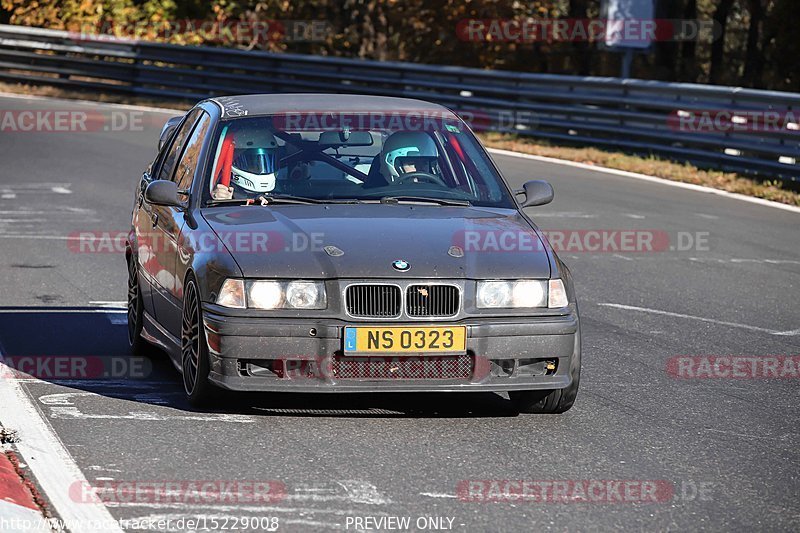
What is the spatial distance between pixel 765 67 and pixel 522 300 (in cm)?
3598

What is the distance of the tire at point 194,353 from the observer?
6699 millimetres

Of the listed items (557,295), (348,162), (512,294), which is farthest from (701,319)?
(512,294)

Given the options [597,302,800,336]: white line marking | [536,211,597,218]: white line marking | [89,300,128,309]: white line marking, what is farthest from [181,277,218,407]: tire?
[536,211,597,218]: white line marking

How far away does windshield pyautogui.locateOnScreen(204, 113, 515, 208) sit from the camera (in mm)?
7605

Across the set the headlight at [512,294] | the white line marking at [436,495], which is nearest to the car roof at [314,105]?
the headlight at [512,294]

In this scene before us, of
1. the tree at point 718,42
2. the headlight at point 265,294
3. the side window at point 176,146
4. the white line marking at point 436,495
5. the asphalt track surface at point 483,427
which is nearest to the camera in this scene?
the asphalt track surface at point 483,427

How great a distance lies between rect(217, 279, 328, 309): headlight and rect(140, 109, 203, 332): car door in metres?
0.85

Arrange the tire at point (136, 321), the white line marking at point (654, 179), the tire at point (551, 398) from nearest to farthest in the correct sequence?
the tire at point (551, 398), the tire at point (136, 321), the white line marking at point (654, 179)

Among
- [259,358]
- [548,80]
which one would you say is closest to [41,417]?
[259,358]

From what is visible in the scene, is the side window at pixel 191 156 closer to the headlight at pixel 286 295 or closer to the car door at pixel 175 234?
the car door at pixel 175 234

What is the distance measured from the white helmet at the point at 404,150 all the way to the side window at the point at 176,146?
1.25m

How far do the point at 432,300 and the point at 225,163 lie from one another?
1.70m

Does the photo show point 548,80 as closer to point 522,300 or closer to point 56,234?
point 56,234

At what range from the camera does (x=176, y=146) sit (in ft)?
28.4
